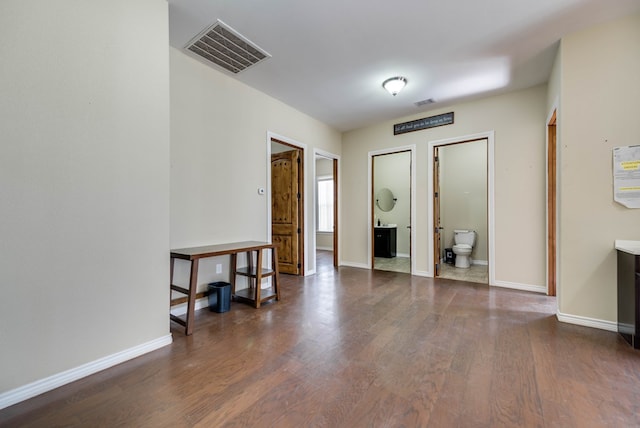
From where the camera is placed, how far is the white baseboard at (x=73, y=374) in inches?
59.5

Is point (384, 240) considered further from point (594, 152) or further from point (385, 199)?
point (594, 152)

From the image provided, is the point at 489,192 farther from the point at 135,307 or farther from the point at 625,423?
the point at 135,307

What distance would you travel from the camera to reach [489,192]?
3.98 meters

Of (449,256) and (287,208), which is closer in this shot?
(287,208)

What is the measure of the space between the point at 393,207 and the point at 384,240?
36.4 inches

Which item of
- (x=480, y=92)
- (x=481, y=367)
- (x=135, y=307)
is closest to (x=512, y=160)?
(x=480, y=92)

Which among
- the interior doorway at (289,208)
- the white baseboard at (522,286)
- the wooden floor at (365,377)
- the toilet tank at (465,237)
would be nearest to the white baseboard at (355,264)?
the interior doorway at (289,208)

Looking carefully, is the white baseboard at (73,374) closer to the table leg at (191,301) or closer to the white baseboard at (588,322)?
the table leg at (191,301)

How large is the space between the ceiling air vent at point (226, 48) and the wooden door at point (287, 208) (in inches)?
70.9

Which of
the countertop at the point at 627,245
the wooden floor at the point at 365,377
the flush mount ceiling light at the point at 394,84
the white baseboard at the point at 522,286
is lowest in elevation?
the wooden floor at the point at 365,377

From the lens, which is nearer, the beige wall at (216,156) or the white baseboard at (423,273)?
the beige wall at (216,156)

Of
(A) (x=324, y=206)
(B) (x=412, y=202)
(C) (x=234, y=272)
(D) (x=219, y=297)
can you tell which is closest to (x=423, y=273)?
(B) (x=412, y=202)

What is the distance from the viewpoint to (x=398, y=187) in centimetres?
672

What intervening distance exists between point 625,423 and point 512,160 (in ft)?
10.7
